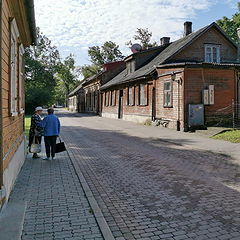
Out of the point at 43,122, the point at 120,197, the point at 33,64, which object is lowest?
the point at 120,197

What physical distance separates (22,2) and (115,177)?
14.6ft

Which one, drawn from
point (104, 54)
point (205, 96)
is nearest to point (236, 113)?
point (205, 96)

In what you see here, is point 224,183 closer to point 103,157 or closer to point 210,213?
point 210,213

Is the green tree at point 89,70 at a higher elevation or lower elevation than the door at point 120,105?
higher

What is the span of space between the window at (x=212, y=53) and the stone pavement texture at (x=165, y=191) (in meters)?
14.7

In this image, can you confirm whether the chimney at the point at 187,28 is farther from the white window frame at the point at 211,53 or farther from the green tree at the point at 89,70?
the green tree at the point at 89,70

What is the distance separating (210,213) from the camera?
16.3ft

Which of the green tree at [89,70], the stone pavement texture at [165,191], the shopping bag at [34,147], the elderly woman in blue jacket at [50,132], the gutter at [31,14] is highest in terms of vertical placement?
the green tree at [89,70]

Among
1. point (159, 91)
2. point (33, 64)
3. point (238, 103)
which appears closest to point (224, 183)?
point (238, 103)

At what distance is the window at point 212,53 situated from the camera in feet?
81.3

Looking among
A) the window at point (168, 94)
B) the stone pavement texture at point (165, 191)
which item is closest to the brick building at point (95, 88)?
the window at point (168, 94)

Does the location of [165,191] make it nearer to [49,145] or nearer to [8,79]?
[8,79]

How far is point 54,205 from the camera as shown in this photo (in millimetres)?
5344

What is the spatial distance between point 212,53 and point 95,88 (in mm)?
23732
